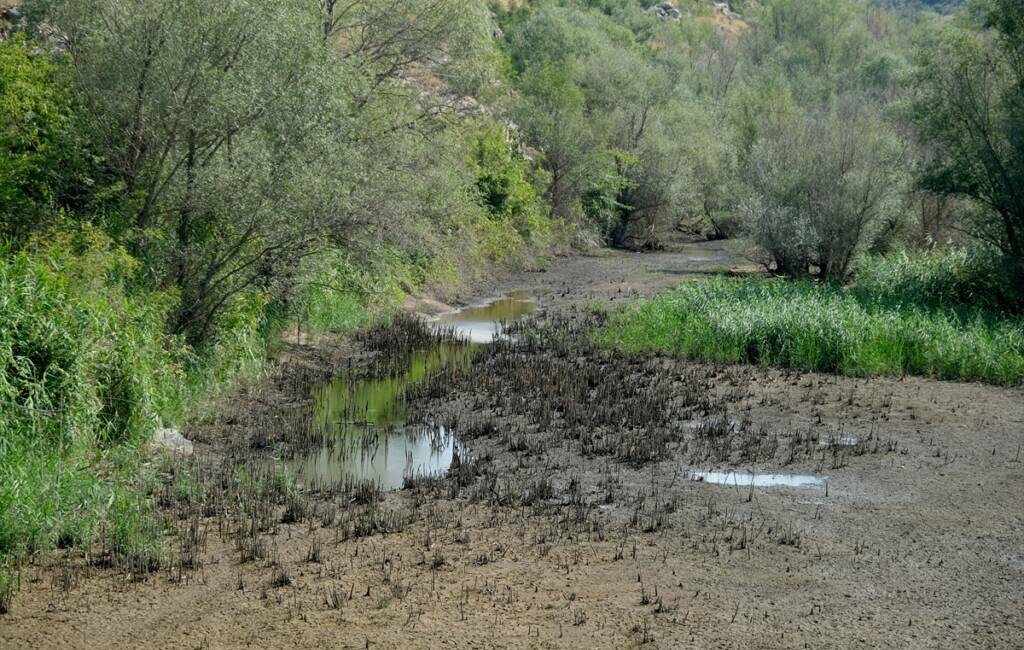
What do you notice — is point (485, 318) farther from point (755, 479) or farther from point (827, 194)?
point (755, 479)

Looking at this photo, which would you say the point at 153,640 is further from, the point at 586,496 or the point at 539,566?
the point at 586,496

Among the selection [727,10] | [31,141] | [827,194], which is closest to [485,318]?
[827,194]

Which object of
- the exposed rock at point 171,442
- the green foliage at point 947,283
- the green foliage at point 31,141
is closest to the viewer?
the exposed rock at point 171,442

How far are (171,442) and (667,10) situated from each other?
141291 mm

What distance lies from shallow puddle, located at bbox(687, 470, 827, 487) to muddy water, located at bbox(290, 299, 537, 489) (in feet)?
→ 11.5

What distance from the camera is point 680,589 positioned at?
28.0ft

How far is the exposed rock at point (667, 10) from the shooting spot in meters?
138

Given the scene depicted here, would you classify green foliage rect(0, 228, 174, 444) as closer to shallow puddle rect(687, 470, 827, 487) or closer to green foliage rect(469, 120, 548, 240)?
shallow puddle rect(687, 470, 827, 487)

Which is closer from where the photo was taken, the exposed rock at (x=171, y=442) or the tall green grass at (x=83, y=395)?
the tall green grass at (x=83, y=395)

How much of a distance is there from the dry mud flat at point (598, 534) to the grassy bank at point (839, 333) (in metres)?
1.54

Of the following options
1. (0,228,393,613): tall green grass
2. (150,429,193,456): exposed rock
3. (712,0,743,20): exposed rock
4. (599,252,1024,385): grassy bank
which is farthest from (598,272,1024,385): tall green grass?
(712,0,743,20): exposed rock

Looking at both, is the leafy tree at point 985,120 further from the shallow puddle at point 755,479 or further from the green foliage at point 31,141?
the green foliage at point 31,141

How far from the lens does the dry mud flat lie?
776 centimetres

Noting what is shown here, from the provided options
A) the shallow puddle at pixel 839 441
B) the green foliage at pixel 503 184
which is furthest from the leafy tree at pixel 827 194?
the shallow puddle at pixel 839 441
